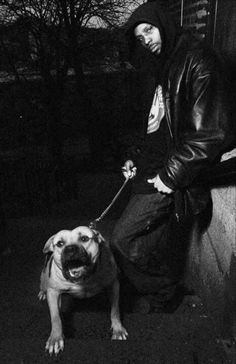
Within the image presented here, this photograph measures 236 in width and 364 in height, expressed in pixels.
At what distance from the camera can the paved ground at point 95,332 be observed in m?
2.44

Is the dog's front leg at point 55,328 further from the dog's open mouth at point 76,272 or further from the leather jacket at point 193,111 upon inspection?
the leather jacket at point 193,111

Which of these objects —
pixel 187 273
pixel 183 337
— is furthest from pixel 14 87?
pixel 183 337

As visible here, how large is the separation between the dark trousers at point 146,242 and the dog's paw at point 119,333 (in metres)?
0.45

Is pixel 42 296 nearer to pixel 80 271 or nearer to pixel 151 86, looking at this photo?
pixel 80 271

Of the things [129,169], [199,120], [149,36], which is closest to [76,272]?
[129,169]

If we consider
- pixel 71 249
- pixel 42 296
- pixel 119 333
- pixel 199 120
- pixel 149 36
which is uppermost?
pixel 149 36

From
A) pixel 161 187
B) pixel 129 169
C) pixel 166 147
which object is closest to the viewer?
pixel 161 187

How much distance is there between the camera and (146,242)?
3.07 meters

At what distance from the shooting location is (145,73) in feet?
10.2

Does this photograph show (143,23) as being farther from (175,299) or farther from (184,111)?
(175,299)

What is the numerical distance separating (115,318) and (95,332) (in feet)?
0.70

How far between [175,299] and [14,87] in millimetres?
15807

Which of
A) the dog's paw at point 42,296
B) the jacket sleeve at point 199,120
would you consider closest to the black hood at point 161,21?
the jacket sleeve at point 199,120

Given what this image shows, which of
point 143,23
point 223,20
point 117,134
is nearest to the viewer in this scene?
point 143,23
